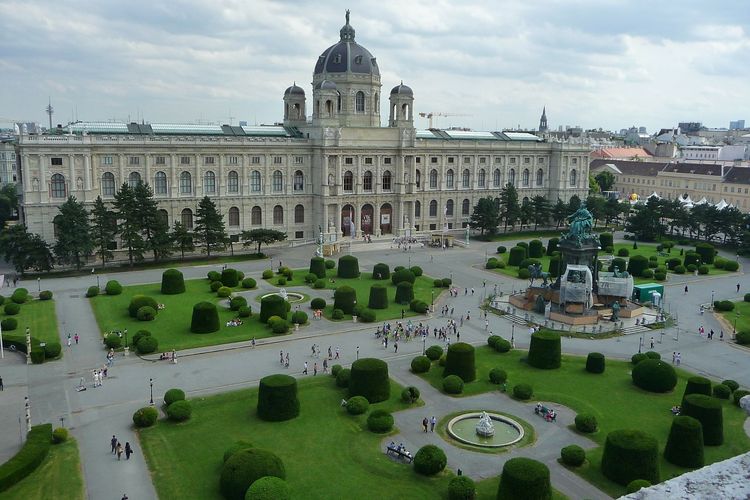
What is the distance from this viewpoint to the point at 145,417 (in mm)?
38875

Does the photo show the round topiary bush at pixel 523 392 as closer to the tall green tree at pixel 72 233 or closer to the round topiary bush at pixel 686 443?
the round topiary bush at pixel 686 443

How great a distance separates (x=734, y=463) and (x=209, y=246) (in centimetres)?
8232

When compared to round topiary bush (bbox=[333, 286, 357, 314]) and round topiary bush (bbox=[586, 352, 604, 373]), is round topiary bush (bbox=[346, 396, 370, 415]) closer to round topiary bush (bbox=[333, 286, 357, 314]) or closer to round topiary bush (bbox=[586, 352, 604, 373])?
round topiary bush (bbox=[586, 352, 604, 373])

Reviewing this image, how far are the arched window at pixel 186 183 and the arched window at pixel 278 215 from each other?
1309 centimetres

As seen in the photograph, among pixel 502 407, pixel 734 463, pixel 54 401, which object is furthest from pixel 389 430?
pixel 734 463

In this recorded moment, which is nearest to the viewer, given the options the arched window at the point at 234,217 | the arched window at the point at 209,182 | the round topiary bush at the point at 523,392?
the round topiary bush at the point at 523,392

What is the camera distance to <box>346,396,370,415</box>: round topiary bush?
41000 millimetres

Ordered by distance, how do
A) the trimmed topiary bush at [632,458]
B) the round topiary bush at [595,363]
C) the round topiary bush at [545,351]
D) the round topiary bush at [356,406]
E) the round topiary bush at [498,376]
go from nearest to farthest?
the trimmed topiary bush at [632,458], the round topiary bush at [356,406], the round topiary bush at [498,376], the round topiary bush at [595,363], the round topiary bush at [545,351]

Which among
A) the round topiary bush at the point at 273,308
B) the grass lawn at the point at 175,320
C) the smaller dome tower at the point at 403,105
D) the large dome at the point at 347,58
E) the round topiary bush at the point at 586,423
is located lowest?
the round topiary bush at the point at 586,423

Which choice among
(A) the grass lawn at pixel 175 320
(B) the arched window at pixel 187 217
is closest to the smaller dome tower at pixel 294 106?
(B) the arched window at pixel 187 217

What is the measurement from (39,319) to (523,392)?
140ft

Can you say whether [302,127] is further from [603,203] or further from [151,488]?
[151,488]

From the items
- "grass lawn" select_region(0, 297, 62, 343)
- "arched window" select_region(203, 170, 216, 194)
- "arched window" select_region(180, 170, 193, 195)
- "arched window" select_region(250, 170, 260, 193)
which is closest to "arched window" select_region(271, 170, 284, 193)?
"arched window" select_region(250, 170, 260, 193)

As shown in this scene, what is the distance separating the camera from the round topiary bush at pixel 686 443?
35062mm
